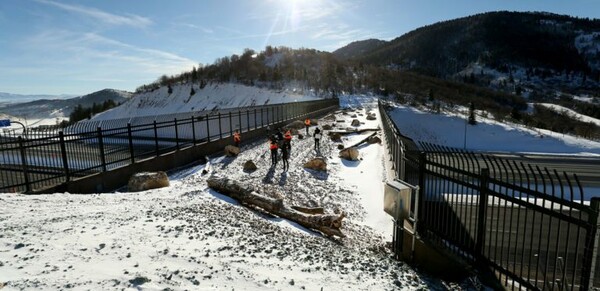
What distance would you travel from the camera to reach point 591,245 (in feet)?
10.4

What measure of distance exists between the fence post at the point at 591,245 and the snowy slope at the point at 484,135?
5342cm

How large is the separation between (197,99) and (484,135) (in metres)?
63.7

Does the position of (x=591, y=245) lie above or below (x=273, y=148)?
above

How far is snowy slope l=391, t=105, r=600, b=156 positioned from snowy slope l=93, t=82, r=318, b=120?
21766 mm

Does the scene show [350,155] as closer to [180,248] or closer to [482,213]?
[482,213]

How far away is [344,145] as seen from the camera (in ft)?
62.0

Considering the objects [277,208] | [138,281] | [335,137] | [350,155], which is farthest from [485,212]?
[335,137]

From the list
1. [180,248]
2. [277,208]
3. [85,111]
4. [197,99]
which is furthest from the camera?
[85,111]

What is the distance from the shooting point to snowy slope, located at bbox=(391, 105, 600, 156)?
52.2 meters

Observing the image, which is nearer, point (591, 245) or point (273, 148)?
point (591, 245)

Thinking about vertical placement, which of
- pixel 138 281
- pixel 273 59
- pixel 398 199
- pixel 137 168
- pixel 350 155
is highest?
pixel 273 59

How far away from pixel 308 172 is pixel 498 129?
5753cm

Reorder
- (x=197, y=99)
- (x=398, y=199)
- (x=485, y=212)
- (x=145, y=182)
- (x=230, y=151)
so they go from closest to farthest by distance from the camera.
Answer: (x=485, y=212) → (x=398, y=199) → (x=145, y=182) → (x=230, y=151) → (x=197, y=99)

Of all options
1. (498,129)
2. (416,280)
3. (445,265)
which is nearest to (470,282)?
(445,265)
